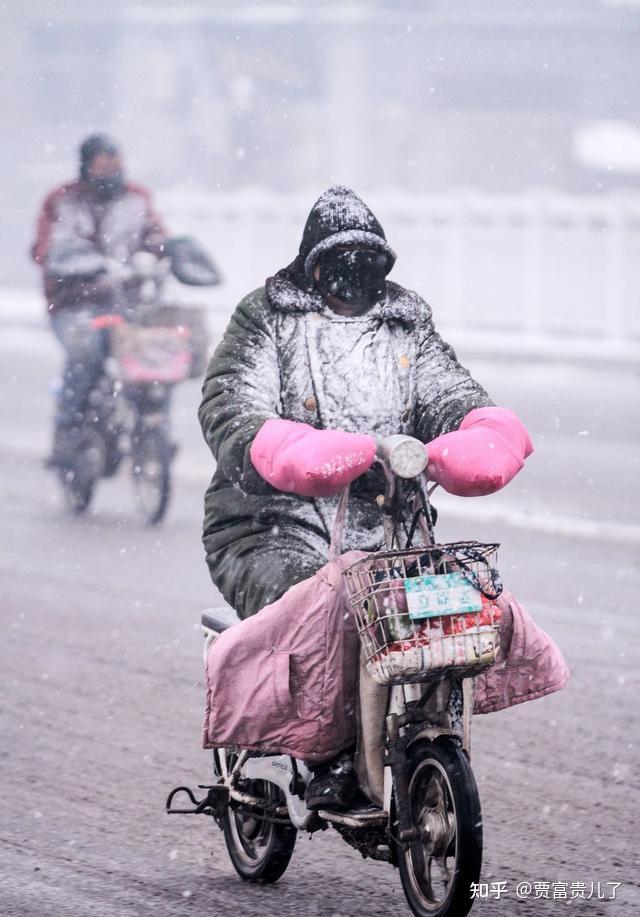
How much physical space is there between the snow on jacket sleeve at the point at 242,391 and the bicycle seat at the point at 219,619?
1.35ft

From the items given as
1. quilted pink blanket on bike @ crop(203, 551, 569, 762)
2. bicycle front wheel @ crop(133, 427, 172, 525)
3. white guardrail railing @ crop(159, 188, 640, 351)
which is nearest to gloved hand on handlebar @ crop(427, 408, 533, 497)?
quilted pink blanket on bike @ crop(203, 551, 569, 762)

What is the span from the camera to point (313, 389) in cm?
452

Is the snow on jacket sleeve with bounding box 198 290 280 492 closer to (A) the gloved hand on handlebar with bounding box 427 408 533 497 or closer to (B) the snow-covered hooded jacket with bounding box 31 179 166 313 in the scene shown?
(A) the gloved hand on handlebar with bounding box 427 408 533 497

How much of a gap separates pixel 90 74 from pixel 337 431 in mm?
49368

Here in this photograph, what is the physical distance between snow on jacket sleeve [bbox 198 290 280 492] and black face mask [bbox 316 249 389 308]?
0.18 meters

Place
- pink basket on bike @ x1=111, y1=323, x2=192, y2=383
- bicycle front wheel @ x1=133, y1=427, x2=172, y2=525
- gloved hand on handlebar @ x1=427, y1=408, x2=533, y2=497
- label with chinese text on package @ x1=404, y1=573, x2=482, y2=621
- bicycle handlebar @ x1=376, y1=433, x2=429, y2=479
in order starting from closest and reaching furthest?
label with chinese text on package @ x1=404, y1=573, x2=482, y2=621 < bicycle handlebar @ x1=376, y1=433, x2=429, y2=479 < gloved hand on handlebar @ x1=427, y1=408, x2=533, y2=497 < bicycle front wheel @ x1=133, y1=427, x2=172, y2=525 < pink basket on bike @ x1=111, y1=323, x2=192, y2=383

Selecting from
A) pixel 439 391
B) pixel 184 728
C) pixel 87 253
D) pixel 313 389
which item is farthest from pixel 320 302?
pixel 87 253

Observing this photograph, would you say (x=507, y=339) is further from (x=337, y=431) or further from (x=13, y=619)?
(x=337, y=431)

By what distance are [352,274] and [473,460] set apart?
0.70 metres

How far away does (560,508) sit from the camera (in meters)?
11.8

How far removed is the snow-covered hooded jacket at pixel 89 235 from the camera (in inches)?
427

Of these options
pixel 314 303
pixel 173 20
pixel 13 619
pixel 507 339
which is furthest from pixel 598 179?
pixel 314 303

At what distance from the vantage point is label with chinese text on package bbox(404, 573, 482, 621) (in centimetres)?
387

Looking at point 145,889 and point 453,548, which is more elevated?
point 453,548
